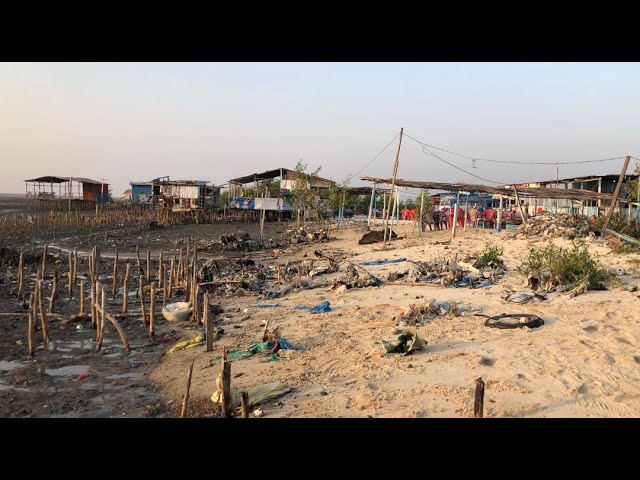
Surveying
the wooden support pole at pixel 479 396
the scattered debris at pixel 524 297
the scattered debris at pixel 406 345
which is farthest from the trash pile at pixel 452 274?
the wooden support pole at pixel 479 396

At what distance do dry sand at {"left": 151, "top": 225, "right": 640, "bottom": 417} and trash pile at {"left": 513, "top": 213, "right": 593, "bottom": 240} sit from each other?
547cm

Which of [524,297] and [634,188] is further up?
[634,188]

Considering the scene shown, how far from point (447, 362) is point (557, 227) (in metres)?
11.5

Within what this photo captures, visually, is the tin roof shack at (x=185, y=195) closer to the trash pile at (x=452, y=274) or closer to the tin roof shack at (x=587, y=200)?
the tin roof shack at (x=587, y=200)

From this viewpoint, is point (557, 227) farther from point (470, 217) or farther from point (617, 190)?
point (470, 217)

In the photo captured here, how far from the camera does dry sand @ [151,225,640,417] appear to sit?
198 inches

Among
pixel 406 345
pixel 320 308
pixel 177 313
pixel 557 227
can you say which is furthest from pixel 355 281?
pixel 557 227

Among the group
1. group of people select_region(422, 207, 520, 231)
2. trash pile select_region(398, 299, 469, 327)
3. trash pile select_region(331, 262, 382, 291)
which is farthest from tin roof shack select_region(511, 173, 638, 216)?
trash pile select_region(398, 299, 469, 327)

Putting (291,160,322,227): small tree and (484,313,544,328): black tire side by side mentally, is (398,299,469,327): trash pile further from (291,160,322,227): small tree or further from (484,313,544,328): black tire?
(291,160,322,227): small tree

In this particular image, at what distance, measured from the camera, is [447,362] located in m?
6.25

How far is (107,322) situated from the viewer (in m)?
9.33
